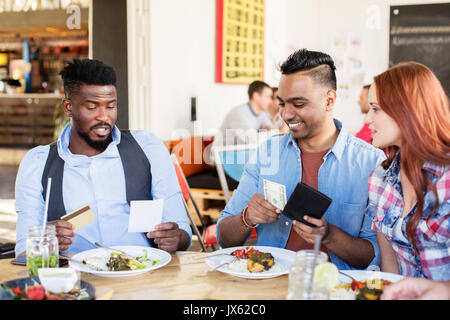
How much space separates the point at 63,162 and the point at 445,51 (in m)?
5.21

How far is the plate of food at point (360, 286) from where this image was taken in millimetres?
1289

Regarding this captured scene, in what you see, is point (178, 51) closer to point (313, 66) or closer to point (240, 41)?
point (240, 41)

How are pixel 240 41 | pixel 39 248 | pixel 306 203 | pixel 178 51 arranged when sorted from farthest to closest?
1. pixel 240 41
2. pixel 178 51
3. pixel 306 203
4. pixel 39 248

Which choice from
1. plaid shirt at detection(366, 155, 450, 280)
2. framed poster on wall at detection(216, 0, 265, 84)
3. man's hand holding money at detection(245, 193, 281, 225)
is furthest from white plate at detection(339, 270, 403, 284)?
framed poster on wall at detection(216, 0, 265, 84)

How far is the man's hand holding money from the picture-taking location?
5.82ft

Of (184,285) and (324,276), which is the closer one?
(324,276)

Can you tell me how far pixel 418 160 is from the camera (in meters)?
1.50

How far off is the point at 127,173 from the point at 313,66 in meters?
0.86

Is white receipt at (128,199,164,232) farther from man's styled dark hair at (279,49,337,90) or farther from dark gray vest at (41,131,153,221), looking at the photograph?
man's styled dark hair at (279,49,337,90)

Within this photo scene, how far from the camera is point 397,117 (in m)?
1.50

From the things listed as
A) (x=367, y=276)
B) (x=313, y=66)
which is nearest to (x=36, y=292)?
(x=367, y=276)

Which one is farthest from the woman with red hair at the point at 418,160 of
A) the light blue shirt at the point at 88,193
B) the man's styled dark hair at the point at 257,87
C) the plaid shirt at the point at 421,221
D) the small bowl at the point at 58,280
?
the man's styled dark hair at the point at 257,87

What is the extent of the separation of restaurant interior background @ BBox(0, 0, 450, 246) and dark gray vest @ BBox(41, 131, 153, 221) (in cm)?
135

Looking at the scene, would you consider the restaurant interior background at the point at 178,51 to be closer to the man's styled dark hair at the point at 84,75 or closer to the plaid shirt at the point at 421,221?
the man's styled dark hair at the point at 84,75
